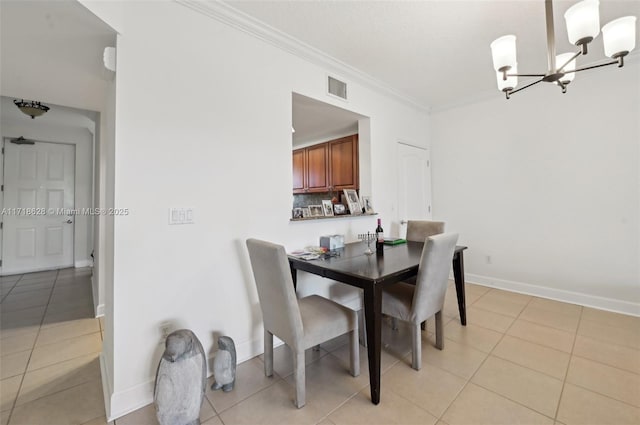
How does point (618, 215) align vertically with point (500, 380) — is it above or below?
above

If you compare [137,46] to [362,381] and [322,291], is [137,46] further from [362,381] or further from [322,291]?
[362,381]

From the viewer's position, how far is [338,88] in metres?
2.70

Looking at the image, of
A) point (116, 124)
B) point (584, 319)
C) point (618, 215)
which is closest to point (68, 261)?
point (116, 124)

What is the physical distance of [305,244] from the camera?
2.41 metres

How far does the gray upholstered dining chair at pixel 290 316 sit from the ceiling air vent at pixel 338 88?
6.01 ft

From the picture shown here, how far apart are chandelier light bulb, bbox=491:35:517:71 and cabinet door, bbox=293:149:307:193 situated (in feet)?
10.7

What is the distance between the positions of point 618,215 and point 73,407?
4.85 metres

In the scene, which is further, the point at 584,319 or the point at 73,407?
the point at 584,319

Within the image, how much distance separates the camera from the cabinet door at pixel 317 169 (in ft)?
13.8

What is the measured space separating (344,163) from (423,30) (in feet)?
6.44

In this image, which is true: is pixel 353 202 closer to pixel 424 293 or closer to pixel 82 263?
pixel 424 293

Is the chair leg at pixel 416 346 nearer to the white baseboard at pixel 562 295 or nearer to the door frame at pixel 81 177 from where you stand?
the white baseboard at pixel 562 295

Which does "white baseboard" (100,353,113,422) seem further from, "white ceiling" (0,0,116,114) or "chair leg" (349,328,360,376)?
"white ceiling" (0,0,116,114)

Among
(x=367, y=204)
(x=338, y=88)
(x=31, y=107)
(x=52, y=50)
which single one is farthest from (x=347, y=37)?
(x=31, y=107)
